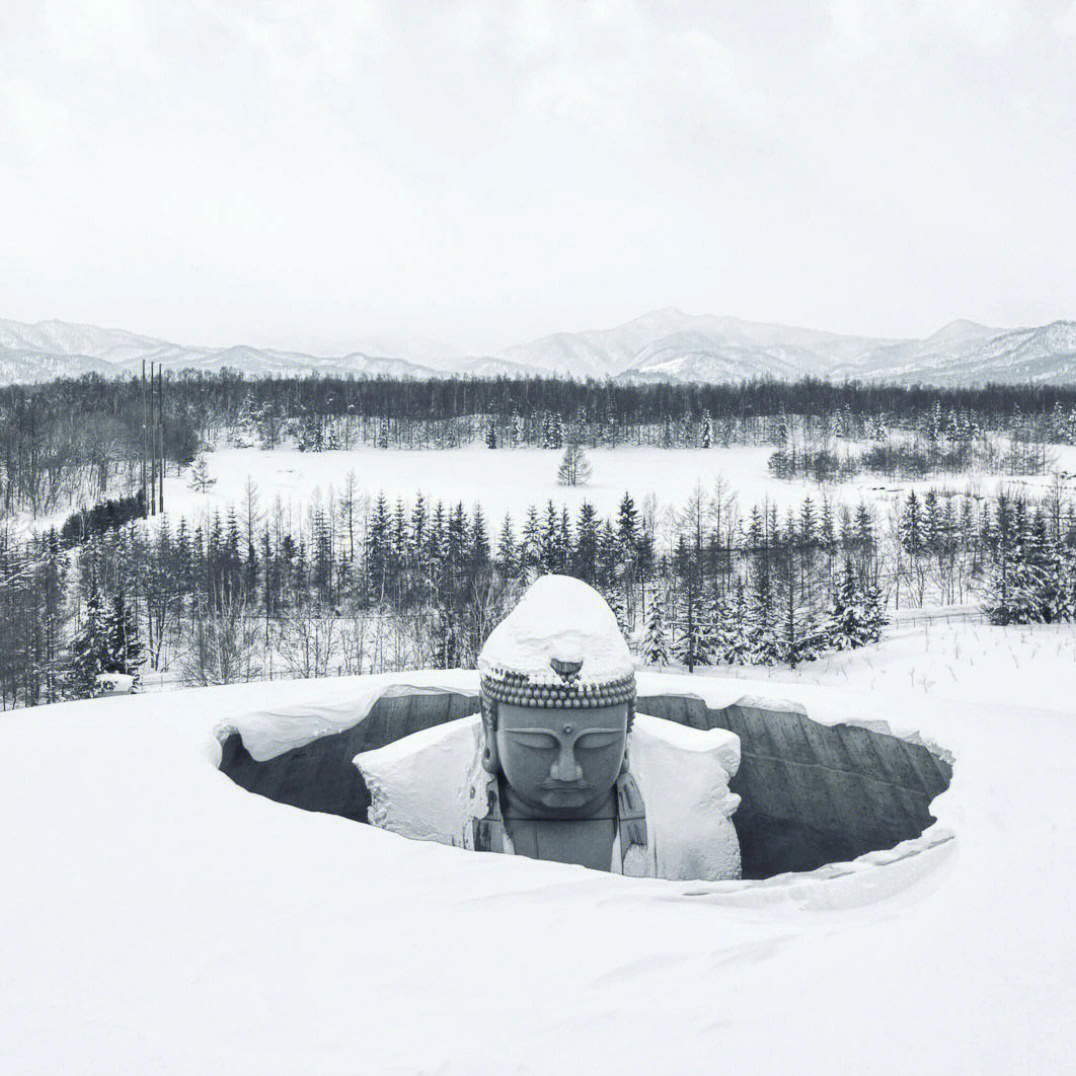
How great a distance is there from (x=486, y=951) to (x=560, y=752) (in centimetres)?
290

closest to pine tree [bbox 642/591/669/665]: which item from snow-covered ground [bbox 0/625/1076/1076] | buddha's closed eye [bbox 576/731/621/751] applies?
buddha's closed eye [bbox 576/731/621/751]

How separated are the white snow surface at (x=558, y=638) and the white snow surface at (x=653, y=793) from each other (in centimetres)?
94

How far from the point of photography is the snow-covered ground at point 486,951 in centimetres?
249

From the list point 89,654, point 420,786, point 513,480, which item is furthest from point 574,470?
point 420,786

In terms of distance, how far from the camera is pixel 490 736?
6.37 m

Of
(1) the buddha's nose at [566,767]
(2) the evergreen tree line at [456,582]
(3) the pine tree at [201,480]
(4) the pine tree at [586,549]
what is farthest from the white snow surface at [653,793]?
(3) the pine tree at [201,480]

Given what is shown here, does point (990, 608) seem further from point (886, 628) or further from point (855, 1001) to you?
point (855, 1001)

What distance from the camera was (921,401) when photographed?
105938mm

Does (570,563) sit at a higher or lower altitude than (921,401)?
lower

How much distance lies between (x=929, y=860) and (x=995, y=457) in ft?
292

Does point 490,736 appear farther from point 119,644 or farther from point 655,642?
point 119,644

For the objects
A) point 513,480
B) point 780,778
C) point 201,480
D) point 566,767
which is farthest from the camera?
point 513,480

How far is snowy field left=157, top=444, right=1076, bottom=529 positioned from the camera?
63.8 m

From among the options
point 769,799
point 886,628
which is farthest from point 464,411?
point 769,799
